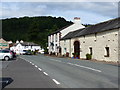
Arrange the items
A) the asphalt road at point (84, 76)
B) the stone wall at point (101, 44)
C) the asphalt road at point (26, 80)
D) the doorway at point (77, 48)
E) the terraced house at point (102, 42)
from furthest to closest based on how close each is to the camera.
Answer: the doorway at point (77, 48) → the stone wall at point (101, 44) → the terraced house at point (102, 42) → the asphalt road at point (84, 76) → the asphalt road at point (26, 80)

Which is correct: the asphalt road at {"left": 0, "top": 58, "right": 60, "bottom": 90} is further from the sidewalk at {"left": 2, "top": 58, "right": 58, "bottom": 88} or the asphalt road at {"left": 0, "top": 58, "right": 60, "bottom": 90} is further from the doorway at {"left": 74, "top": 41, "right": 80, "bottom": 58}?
the doorway at {"left": 74, "top": 41, "right": 80, "bottom": 58}

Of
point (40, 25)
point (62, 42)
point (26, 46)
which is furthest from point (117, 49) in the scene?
point (40, 25)

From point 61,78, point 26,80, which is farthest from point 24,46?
point 26,80

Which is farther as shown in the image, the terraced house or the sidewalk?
the terraced house

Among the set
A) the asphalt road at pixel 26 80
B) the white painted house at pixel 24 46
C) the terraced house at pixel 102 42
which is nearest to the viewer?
the asphalt road at pixel 26 80

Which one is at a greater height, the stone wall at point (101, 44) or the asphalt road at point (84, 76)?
the stone wall at point (101, 44)

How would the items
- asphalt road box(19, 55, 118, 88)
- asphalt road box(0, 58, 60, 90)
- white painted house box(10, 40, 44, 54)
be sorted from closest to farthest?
asphalt road box(0, 58, 60, 90) → asphalt road box(19, 55, 118, 88) → white painted house box(10, 40, 44, 54)

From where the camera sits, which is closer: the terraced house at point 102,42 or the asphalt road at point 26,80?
the asphalt road at point 26,80

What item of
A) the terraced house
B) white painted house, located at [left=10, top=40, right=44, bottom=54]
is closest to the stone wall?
the terraced house

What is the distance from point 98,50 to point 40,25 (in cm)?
10195

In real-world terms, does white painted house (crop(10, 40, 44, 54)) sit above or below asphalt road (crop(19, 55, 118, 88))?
above

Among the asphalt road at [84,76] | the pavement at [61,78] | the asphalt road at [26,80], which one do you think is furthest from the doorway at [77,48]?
the asphalt road at [26,80]

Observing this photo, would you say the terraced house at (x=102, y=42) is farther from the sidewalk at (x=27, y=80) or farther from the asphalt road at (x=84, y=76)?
the sidewalk at (x=27, y=80)

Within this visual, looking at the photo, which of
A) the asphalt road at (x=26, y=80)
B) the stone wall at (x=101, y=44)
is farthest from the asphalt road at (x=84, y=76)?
the stone wall at (x=101, y=44)
